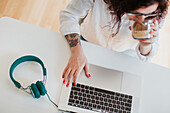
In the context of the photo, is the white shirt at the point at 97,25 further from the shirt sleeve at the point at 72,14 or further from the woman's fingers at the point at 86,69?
the woman's fingers at the point at 86,69

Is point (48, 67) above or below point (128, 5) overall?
below

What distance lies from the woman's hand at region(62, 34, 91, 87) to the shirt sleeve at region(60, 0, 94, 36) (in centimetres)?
4

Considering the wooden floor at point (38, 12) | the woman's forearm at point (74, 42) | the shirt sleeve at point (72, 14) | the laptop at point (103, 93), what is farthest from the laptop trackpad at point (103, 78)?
the wooden floor at point (38, 12)

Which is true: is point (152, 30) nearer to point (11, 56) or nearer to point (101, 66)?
point (101, 66)

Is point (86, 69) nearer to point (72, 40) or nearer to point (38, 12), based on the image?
point (72, 40)

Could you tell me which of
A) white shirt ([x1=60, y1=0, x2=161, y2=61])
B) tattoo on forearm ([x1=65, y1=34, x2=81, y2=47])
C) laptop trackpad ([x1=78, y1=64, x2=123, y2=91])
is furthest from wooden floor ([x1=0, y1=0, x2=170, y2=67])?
laptop trackpad ([x1=78, y1=64, x2=123, y2=91])

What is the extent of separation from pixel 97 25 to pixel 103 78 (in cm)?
31

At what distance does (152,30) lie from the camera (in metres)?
0.69

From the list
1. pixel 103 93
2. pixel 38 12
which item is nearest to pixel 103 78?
pixel 103 93

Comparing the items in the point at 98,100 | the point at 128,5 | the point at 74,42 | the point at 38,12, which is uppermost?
the point at 38,12

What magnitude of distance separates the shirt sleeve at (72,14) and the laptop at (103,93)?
215 mm

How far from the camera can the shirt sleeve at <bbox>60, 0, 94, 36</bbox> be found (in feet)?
2.64

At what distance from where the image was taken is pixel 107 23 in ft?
2.85

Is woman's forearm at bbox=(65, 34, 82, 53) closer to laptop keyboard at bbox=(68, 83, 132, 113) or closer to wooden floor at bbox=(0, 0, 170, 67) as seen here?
laptop keyboard at bbox=(68, 83, 132, 113)
